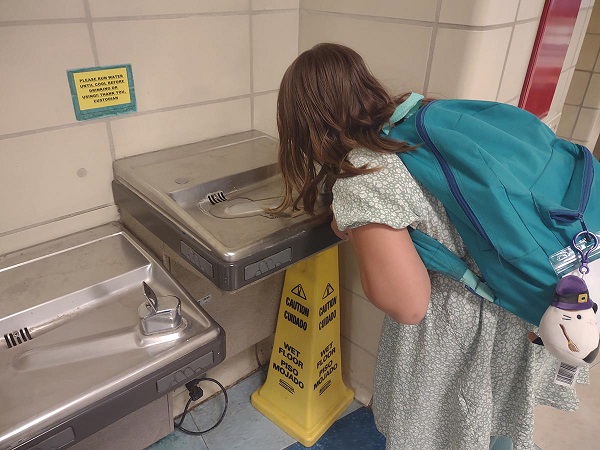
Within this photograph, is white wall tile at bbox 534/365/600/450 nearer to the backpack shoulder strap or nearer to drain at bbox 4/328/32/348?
the backpack shoulder strap

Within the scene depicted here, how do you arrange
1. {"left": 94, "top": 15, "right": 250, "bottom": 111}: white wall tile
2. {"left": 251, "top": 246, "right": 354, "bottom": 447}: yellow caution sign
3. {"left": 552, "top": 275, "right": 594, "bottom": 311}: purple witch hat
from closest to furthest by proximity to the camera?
{"left": 552, "top": 275, "right": 594, "bottom": 311}: purple witch hat < {"left": 94, "top": 15, "right": 250, "bottom": 111}: white wall tile < {"left": 251, "top": 246, "right": 354, "bottom": 447}: yellow caution sign

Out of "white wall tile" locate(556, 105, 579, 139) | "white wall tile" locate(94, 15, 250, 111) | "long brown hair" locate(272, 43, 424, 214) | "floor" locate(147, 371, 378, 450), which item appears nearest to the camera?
"long brown hair" locate(272, 43, 424, 214)

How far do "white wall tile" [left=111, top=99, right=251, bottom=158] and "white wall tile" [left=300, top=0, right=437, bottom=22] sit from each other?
0.31 meters

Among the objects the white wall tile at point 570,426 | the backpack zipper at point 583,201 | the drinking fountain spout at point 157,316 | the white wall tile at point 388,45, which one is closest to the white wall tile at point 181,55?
the white wall tile at point 388,45

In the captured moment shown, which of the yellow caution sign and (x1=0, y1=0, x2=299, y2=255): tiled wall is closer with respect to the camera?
(x1=0, y1=0, x2=299, y2=255): tiled wall

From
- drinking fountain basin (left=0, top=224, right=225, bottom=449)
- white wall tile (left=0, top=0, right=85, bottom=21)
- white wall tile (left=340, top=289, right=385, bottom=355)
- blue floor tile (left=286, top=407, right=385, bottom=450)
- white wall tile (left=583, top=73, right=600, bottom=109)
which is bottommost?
blue floor tile (left=286, top=407, right=385, bottom=450)

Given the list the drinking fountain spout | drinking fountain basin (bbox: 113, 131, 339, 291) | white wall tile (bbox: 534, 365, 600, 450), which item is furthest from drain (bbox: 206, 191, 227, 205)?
white wall tile (bbox: 534, 365, 600, 450)

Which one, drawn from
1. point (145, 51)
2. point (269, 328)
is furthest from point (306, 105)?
point (269, 328)

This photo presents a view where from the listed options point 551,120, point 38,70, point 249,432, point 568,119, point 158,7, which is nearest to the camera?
point 38,70

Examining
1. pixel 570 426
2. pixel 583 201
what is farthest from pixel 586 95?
pixel 583 201

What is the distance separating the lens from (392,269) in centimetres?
73

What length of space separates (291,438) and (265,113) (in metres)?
0.95

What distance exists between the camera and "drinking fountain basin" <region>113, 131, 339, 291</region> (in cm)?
84

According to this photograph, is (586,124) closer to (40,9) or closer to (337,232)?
(337,232)
